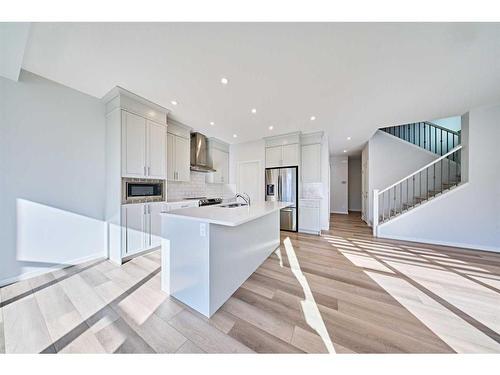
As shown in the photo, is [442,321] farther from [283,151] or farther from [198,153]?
[198,153]

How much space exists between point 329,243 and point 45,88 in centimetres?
508

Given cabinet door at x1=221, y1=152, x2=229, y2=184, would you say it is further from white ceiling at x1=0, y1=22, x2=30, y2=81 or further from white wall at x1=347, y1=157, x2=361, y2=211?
white wall at x1=347, y1=157, x2=361, y2=211

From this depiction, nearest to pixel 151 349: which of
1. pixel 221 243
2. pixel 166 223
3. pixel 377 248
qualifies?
pixel 221 243

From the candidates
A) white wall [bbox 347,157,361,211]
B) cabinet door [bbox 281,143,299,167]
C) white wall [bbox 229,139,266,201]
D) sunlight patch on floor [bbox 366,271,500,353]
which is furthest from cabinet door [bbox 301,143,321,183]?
white wall [bbox 347,157,361,211]

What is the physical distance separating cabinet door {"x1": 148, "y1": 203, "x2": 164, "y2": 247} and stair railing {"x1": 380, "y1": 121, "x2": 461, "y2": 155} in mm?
6431

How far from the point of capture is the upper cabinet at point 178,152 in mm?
3404

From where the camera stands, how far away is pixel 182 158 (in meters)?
3.66

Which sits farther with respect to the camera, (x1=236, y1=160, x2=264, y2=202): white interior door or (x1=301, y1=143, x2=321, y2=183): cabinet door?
(x1=236, y1=160, x2=264, y2=202): white interior door

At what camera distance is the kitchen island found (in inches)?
56.8

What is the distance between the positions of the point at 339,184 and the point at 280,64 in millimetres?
7006

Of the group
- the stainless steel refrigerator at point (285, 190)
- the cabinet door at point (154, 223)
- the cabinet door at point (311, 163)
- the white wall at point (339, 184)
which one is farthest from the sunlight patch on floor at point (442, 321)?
the white wall at point (339, 184)

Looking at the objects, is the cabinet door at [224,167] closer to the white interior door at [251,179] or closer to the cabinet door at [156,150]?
the white interior door at [251,179]

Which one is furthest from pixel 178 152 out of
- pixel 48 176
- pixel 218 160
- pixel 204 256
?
pixel 204 256
